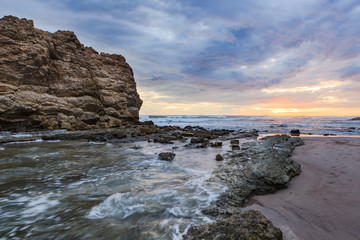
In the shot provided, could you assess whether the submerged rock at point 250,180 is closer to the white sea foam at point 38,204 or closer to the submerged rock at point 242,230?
the submerged rock at point 242,230

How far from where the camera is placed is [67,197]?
3.60 metres

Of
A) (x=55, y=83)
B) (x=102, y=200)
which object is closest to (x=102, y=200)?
(x=102, y=200)

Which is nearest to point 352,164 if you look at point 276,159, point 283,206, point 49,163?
point 276,159

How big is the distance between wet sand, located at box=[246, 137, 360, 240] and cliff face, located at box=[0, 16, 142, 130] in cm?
1867

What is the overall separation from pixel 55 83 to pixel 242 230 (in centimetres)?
2469

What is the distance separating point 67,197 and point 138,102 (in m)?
27.0

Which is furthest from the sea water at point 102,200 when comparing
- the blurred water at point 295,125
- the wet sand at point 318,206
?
the blurred water at point 295,125

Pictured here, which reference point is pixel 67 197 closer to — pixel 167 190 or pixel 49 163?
pixel 167 190

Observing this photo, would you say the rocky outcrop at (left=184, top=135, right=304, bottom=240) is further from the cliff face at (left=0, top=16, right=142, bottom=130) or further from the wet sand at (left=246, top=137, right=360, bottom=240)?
the cliff face at (left=0, top=16, right=142, bottom=130)

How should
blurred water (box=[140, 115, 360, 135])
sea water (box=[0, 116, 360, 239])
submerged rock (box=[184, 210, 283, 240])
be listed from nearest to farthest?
submerged rock (box=[184, 210, 283, 240]) → sea water (box=[0, 116, 360, 239]) → blurred water (box=[140, 115, 360, 135])

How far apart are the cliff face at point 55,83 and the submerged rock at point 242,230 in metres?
18.7

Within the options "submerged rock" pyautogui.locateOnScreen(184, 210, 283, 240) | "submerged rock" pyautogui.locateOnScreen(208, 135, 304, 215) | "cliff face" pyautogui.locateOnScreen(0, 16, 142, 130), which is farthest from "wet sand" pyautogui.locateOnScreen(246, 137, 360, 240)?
"cliff face" pyautogui.locateOnScreen(0, 16, 142, 130)

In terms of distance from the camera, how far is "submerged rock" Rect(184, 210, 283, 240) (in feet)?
6.02

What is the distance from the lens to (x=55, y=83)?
20219 millimetres
